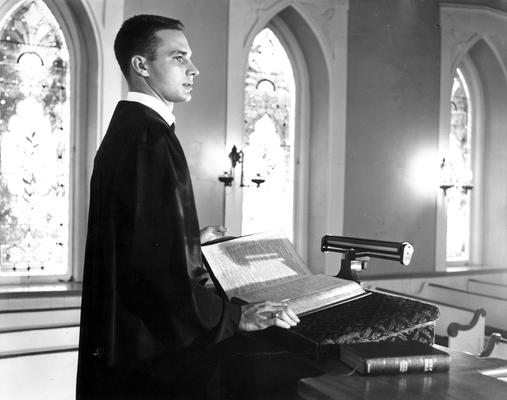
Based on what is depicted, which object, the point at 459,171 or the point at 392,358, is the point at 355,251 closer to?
the point at 392,358

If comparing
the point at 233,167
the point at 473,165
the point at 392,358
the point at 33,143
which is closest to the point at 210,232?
the point at 392,358

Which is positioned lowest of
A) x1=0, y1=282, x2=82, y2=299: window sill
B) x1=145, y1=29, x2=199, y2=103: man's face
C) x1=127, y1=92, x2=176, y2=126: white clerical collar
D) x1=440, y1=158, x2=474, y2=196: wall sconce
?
x1=0, y1=282, x2=82, y2=299: window sill

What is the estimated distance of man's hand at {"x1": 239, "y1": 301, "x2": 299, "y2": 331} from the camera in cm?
80

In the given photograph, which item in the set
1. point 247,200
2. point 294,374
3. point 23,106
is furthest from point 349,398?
point 23,106

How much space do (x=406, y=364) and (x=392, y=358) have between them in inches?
0.9

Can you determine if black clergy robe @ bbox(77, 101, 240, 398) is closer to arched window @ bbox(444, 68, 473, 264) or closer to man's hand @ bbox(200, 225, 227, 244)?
man's hand @ bbox(200, 225, 227, 244)

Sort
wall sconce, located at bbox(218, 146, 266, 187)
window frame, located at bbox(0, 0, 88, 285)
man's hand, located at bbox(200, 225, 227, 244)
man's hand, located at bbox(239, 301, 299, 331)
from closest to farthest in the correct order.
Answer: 1. man's hand, located at bbox(239, 301, 299, 331)
2. man's hand, located at bbox(200, 225, 227, 244)
3. wall sconce, located at bbox(218, 146, 266, 187)
4. window frame, located at bbox(0, 0, 88, 285)

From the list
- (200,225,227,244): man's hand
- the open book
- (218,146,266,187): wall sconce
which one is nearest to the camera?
the open book

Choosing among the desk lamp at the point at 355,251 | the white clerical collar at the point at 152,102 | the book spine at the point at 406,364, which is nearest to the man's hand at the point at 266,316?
the book spine at the point at 406,364

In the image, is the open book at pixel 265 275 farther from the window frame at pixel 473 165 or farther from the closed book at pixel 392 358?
the window frame at pixel 473 165

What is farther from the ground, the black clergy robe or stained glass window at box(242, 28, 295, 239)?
stained glass window at box(242, 28, 295, 239)

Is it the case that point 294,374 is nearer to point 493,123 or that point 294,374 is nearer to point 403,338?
point 403,338

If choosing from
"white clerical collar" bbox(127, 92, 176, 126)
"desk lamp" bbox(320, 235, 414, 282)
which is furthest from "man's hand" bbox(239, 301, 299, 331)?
"white clerical collar" bbox(127, 92, 176, 126)

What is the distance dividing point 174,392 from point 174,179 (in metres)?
0.33
